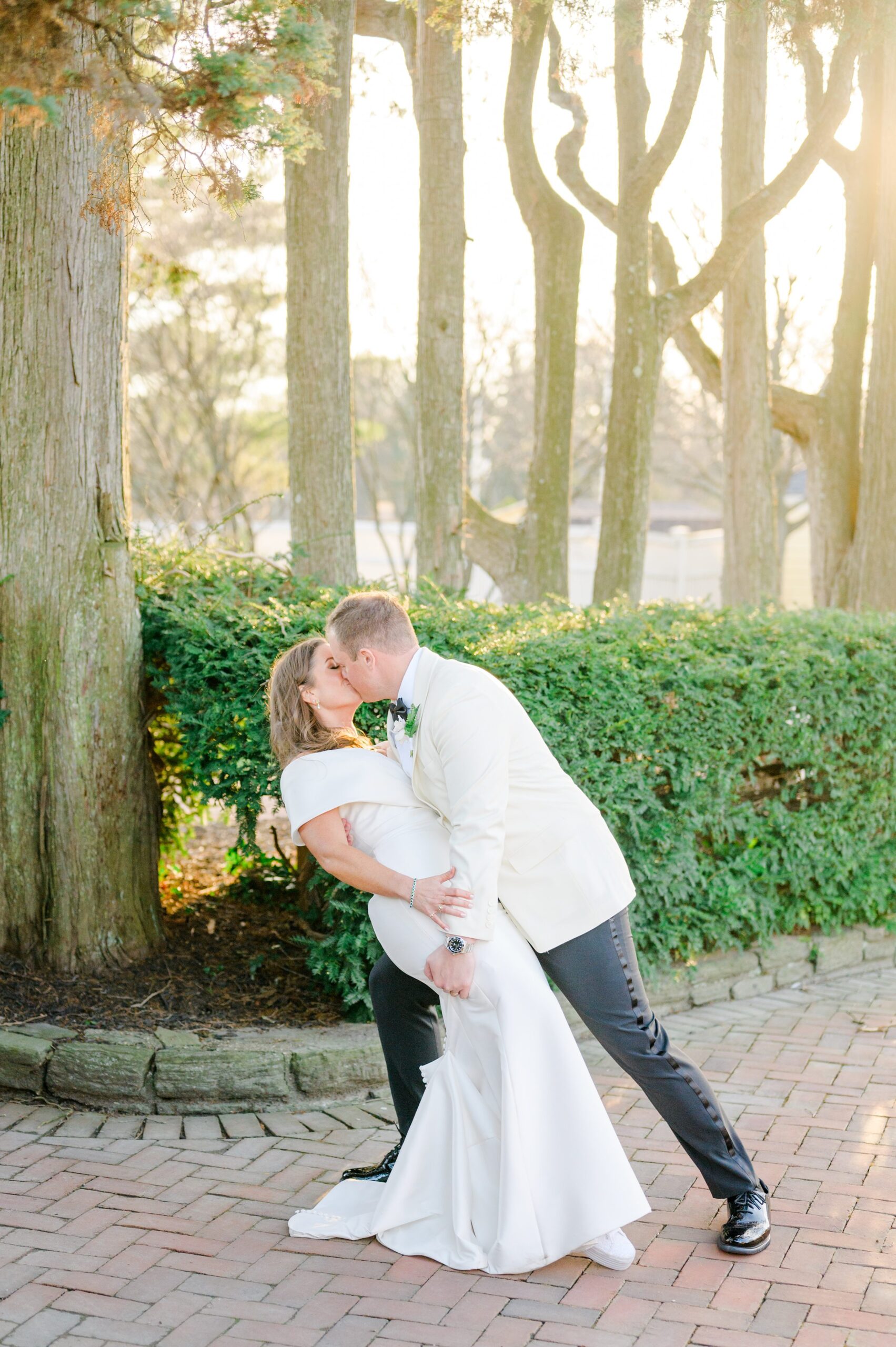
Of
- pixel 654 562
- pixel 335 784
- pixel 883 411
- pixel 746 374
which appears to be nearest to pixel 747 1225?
pixel 335 784

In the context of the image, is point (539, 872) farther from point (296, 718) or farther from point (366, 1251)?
point (366, 1251)

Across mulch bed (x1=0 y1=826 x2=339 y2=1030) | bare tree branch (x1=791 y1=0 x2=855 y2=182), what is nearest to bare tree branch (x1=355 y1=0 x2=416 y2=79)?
bare tree branch (x1=791 y1=0 x2=855 y2=182)

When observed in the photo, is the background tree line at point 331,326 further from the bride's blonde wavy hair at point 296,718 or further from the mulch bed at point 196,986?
the bride's blonde wavy hair at point 296,718

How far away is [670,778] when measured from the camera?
6.05 meters

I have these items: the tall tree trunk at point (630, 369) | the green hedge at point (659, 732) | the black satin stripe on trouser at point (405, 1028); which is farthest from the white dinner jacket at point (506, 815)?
the tall tree trunk at point (630, 369)

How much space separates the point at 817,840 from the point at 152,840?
134 inches

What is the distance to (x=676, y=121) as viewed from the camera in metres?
10.6

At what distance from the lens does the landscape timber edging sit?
4809 mm

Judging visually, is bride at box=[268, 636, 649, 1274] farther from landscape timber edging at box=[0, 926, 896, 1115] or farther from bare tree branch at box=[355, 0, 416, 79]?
bare tree branch at box=[355, 0, 416, 79]

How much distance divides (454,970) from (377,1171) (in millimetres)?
1004

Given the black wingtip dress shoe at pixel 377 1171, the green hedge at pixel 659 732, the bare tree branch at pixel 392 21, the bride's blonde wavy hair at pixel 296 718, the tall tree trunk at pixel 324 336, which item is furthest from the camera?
the bare tree branch at pixel 392 21

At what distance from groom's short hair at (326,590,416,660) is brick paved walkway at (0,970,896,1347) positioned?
182 centimetres

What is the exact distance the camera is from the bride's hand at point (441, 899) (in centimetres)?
354

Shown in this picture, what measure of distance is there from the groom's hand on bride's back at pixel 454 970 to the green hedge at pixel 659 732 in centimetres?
145
